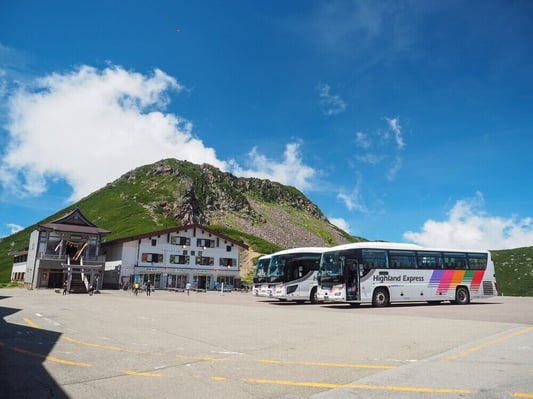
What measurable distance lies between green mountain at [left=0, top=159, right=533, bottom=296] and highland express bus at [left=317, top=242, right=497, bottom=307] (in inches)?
1703

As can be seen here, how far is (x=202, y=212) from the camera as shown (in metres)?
148

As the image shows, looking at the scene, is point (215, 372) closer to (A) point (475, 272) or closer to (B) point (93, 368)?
(B) point (93, 368)

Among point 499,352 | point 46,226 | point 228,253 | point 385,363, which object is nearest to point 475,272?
point 499,352

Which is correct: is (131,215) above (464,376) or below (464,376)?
above

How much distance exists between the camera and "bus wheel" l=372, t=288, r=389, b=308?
23281mm

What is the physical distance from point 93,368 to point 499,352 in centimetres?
841

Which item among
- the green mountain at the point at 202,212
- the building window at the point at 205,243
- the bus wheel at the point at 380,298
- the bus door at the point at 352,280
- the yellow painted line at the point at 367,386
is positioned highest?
the green mountain at the point at 202,212

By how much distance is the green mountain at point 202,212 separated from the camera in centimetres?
10519

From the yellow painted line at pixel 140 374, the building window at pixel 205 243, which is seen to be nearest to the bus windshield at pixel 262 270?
the yellow painted line at pixel 140 374

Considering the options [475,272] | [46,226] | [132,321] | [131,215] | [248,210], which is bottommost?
[132,321]

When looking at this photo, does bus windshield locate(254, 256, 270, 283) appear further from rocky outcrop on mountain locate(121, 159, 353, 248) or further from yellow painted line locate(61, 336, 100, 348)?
rocky outcrop on mountain locate(121, 159, 353, 248)

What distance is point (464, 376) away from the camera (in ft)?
20.6

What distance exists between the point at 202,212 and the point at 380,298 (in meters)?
129

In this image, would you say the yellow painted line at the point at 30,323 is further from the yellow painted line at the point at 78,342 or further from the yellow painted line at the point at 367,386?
the yellow painted line at the point at 367,386
